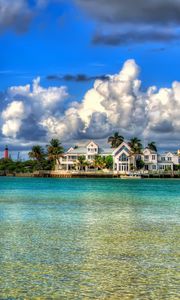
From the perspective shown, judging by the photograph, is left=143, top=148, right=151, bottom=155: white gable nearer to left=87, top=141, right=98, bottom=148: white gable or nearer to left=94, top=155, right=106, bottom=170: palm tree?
left=94, top=155, right=106, bottom=170: palm tree

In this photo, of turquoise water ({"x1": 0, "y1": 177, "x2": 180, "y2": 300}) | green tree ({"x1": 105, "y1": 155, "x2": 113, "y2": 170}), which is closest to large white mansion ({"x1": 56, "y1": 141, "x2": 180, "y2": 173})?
green tree ({"x1": 105, "y1": 155, "x2": 113, "y2": 170})

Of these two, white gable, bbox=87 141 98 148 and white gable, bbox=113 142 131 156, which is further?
white gable, bbox=87 141 98 148

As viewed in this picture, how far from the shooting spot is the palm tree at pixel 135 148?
184m

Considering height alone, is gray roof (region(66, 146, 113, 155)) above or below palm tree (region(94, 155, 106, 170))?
above

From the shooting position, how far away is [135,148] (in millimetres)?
183625

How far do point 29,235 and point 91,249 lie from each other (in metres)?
5.01

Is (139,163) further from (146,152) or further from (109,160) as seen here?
(109,160)

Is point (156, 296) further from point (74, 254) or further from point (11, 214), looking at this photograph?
point (11, 214)

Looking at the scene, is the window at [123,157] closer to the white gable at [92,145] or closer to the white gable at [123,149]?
the white gable at [123,149]

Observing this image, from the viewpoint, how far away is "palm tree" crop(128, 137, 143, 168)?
184m

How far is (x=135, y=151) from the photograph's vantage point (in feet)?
603

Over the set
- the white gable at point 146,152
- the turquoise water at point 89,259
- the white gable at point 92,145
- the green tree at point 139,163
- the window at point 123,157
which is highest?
the white gable at point 92,145

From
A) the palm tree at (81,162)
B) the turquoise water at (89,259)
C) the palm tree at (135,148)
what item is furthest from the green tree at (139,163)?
the turquoise water at (89,259)

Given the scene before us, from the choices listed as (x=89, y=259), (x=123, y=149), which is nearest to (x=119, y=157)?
(x=123, y=149)
